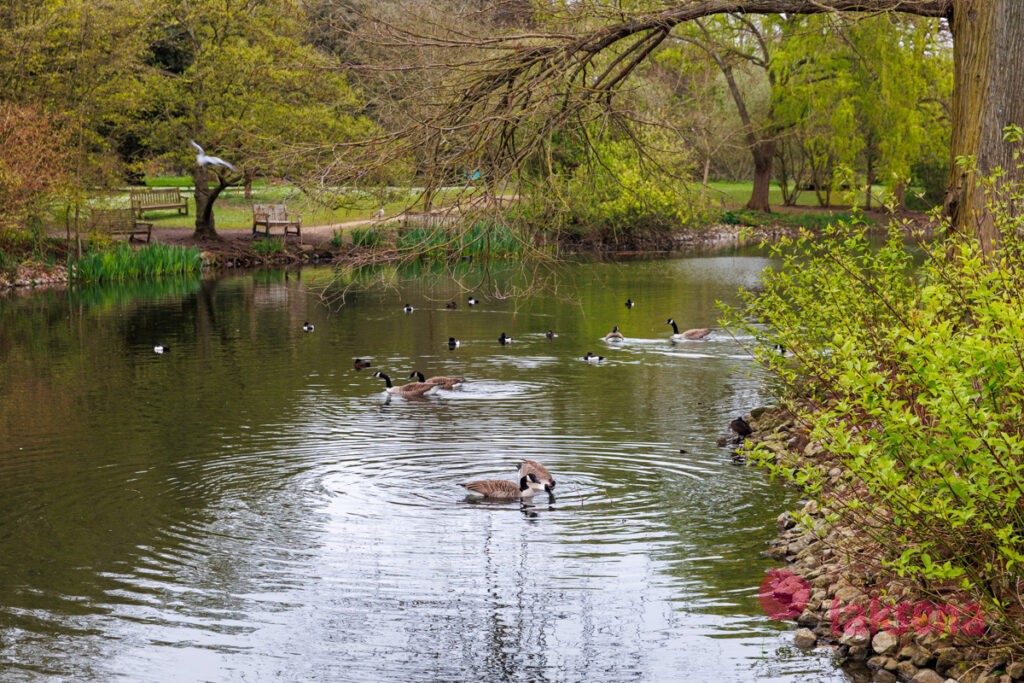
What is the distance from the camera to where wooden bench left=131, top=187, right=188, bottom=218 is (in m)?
45.5

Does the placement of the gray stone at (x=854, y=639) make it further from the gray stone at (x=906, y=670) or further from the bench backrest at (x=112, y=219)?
the bench backrest at (x=112, y=219)

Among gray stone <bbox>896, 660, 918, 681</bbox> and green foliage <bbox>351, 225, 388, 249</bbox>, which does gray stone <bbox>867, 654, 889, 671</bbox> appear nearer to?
gray stone <bbox>896, 660, 918, 681</bbox>

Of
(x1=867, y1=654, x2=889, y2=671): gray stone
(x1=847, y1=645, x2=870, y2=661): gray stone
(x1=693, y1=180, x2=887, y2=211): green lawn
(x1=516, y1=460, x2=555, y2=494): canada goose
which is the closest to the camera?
(x1=867, y1=654, x2=889, y2=671): gray stone

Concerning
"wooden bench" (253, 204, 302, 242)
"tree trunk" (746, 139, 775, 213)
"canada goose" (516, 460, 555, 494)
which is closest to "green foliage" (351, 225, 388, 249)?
"canada goose" (516, 460, 555, 494)

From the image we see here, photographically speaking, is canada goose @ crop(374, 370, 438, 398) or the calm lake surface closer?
the calm lake surface

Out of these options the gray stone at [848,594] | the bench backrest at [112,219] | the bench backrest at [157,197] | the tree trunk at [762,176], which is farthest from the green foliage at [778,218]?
the gray stone at [848,594]

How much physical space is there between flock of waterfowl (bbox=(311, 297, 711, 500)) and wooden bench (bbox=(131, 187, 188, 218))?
18.2 meters

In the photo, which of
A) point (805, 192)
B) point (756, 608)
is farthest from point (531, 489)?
point (805, 192)

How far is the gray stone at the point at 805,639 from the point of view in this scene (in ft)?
28.5

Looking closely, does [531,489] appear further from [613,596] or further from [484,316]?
[484,316]

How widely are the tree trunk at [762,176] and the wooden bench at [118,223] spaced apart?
2993cm

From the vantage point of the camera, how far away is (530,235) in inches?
469

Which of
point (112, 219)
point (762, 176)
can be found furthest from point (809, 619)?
point (762, 176)

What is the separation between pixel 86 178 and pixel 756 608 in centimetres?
3257
